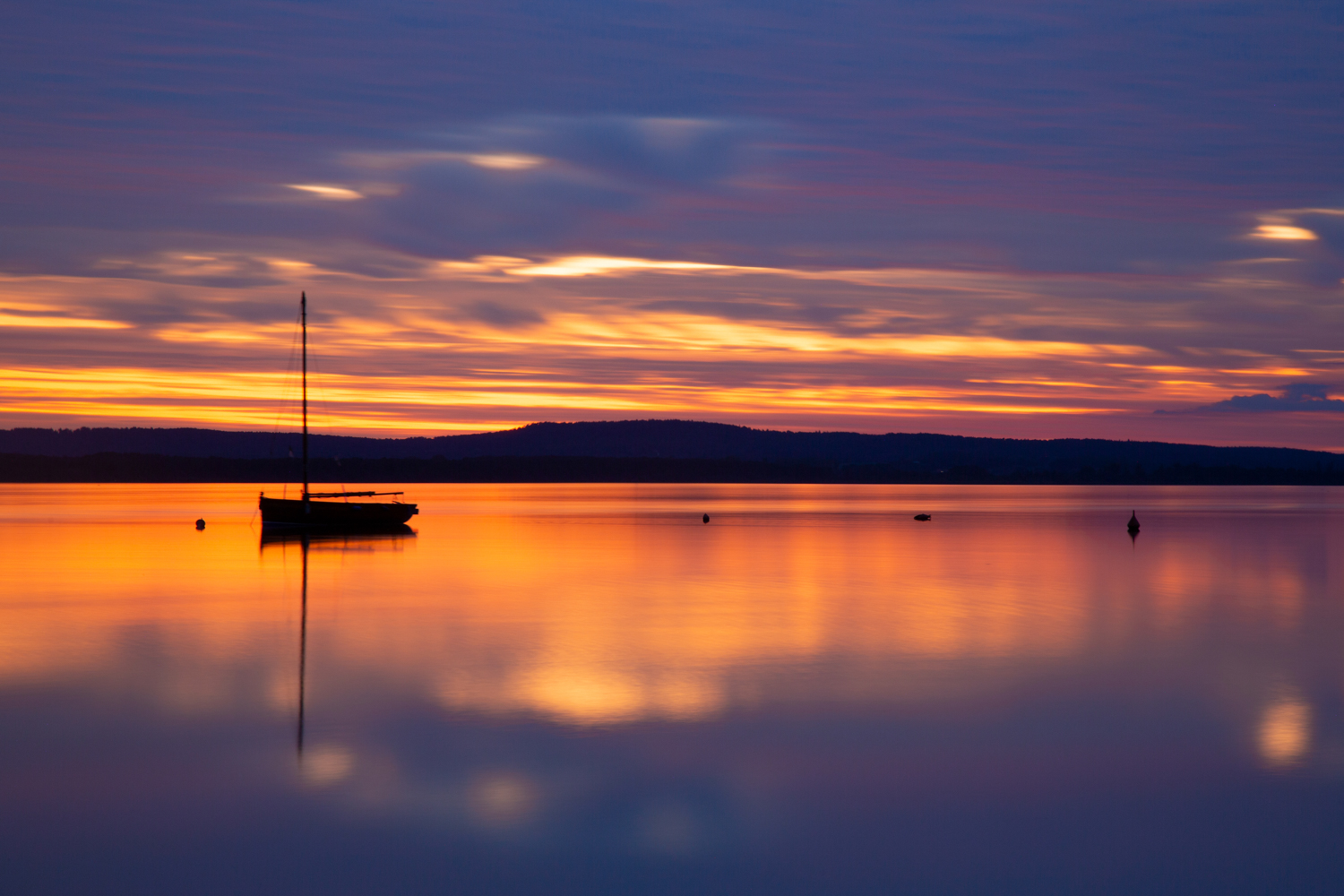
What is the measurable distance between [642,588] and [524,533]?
33.7m

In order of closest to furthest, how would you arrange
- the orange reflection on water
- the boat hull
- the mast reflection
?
1. the orange reflection on water
2. the mast reflection
3. the boat hull

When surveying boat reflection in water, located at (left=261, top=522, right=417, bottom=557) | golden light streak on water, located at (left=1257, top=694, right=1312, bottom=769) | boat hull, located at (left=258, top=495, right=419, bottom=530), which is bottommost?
boat reflection in water, located at (left=261, top=522, right=417, bottom=557)

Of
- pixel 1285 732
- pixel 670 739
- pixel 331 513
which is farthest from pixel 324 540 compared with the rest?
pixel 1285 732

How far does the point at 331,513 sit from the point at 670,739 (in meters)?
50.5

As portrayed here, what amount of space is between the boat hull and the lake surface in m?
26.5

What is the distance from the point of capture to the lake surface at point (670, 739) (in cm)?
988

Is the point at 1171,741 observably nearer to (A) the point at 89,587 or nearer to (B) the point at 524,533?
(A) the point at 89,587

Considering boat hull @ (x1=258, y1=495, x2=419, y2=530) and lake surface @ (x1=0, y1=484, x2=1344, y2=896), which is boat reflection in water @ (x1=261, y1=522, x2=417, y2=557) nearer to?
boat hull @ (x1=258, y1=495, x2=419, y2=530)

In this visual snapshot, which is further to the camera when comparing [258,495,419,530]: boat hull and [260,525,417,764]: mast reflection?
[258,495,419,530]: boat hull

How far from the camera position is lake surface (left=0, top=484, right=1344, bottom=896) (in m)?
9.88

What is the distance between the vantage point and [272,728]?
48.5 ft

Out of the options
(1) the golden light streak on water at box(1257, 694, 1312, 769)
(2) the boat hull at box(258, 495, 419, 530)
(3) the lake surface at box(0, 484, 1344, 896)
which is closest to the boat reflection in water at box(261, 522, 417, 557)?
(2) the boat hull at box(258, 495, 419, 530)

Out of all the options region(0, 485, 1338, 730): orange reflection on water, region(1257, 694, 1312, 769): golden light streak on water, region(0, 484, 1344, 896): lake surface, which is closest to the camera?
region(0, 484, 1344, 896): lake surface

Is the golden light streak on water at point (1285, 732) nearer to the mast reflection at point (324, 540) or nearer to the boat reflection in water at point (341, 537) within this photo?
the mast reflection at point (324, 540)
